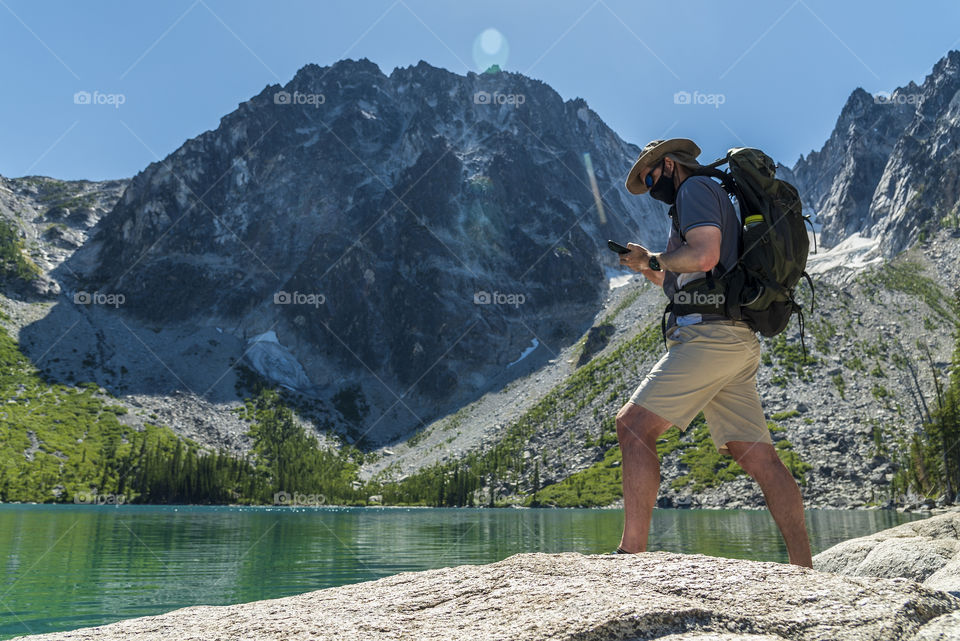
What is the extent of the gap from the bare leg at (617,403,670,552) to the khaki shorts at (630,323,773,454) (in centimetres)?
14

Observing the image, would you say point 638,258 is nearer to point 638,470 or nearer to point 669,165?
point 669,165

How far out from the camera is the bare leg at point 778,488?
6.41m

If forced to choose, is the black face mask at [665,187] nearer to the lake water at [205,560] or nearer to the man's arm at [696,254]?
the man's arm at [696,254]

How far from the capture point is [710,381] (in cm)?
639

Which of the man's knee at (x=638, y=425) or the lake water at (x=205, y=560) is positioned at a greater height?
the man's knee at (x=638, y=425)

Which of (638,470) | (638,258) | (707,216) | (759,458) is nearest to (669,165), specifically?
(707,216)

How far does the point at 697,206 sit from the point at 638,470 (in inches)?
105

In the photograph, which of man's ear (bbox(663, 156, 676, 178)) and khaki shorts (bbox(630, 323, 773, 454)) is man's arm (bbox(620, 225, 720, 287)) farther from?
man's ear (bbox(663, 156, 676, 178))

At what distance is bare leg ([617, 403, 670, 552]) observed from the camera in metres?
5.82

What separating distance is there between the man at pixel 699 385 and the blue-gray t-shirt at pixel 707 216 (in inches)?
Answer: 0.4

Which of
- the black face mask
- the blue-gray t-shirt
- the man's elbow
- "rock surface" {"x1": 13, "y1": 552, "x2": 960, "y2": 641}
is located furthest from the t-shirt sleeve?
"rock surface" {"x1": 13, "y1": 552, "x2": 960, "y2": 641}

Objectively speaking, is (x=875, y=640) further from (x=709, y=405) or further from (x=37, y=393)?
(x=37, y=393)

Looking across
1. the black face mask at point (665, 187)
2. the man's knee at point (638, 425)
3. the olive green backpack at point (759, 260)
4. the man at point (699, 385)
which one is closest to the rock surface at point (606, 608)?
the man at point (699, 385)

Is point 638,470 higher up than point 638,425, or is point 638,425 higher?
point 638,425
